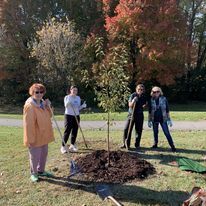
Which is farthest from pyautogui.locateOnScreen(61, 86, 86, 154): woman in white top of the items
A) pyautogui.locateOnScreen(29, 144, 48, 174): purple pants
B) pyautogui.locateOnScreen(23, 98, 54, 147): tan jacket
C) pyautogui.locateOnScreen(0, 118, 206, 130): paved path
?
pyautogui.locateOnScreen(0, 118, 206, 130): paved path

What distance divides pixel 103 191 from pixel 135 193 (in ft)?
2.01

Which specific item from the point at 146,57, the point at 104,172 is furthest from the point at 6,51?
the point at 104,172

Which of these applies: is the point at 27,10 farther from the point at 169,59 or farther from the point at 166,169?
the point at 166,169

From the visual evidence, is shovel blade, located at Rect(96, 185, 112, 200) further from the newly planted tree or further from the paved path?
the paved path

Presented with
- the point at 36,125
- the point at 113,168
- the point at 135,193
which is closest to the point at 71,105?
the point at 113,168

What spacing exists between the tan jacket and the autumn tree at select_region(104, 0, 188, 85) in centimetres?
2194

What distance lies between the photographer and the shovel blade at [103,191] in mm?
6844

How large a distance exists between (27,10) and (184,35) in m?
15.1

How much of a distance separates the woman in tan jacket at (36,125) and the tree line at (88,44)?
58.7ft

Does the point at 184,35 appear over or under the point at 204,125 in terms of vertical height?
over

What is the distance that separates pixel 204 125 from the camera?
16.3m

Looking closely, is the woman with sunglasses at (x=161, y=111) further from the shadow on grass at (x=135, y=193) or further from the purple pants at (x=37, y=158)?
the purple pants at (x=37, y=158)

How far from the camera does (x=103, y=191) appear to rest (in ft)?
23.1

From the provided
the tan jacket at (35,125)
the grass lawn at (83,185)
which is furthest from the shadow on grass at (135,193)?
the tan jacket at (35,125)
